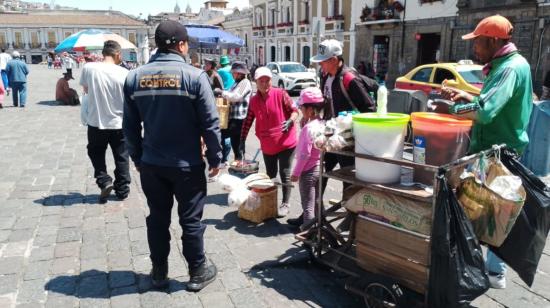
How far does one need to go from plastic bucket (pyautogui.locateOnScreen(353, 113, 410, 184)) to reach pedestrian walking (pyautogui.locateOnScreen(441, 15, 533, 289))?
1.21ft

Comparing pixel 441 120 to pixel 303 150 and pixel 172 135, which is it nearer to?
pixel 303 150

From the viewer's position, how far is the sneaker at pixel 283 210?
5.00 metres

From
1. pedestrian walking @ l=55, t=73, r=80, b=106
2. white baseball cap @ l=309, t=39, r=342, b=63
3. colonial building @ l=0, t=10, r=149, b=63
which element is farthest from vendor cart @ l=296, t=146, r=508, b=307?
colonial building @ l=0, t=10, r=149, b=63

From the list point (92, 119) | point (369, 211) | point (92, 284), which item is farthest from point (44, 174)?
point (369, 211)

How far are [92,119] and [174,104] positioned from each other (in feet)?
8.44

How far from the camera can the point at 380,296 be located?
2990 millimetres

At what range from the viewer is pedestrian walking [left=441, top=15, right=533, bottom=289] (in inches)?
111

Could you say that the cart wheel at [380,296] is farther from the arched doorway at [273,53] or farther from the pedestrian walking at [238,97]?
the arched doorway at [273,53]

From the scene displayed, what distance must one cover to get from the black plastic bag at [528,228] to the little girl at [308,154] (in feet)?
4.94

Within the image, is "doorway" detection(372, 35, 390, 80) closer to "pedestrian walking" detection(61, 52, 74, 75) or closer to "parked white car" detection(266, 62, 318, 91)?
"parked white car" detection(266, 62, 318, 91)

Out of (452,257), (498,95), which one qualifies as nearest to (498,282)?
(452,257)

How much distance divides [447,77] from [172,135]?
10.2 m

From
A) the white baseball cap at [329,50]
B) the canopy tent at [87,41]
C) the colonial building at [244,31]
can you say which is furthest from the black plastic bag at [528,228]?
the colonial building at [244,31]

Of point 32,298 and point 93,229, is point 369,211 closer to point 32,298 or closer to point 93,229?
point 32,298
